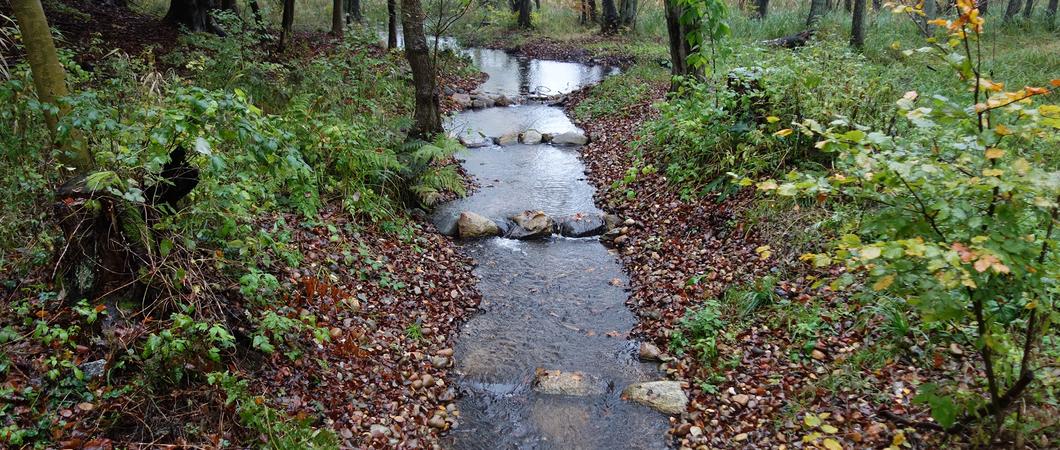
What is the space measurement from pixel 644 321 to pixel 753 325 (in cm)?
122

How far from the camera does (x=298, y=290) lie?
17.7 ft

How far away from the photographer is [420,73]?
32.1 feet

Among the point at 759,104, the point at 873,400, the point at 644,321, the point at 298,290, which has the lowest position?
the point at 644,321

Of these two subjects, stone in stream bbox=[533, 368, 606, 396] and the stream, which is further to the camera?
stone in stream bbox=[533, 368, 606, 396]

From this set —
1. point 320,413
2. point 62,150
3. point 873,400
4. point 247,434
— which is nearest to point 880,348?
point 873,400

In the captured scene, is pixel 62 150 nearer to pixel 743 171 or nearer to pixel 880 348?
pixel 880 348

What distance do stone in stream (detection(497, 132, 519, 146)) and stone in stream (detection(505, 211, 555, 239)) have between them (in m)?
4.49

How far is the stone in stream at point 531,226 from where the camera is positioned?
8.80 meters

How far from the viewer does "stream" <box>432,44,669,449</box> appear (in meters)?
5.00

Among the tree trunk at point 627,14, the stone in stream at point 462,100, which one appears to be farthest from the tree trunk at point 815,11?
the stone in stream at point 462,100

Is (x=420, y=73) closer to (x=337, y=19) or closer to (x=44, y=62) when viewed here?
(x=44, y=62)

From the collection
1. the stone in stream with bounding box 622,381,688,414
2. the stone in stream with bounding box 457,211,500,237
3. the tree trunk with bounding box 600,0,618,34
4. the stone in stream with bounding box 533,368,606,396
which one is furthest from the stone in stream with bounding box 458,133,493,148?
the tree trunk with bounding box 600,0,618,34

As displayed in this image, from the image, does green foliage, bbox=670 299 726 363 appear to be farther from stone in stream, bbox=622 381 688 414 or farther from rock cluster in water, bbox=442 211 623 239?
rock cluster in water, bbox=442 211 623 239

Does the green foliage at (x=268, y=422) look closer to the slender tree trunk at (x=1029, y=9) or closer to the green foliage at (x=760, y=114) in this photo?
the green foliage at (x=760, y=114)
